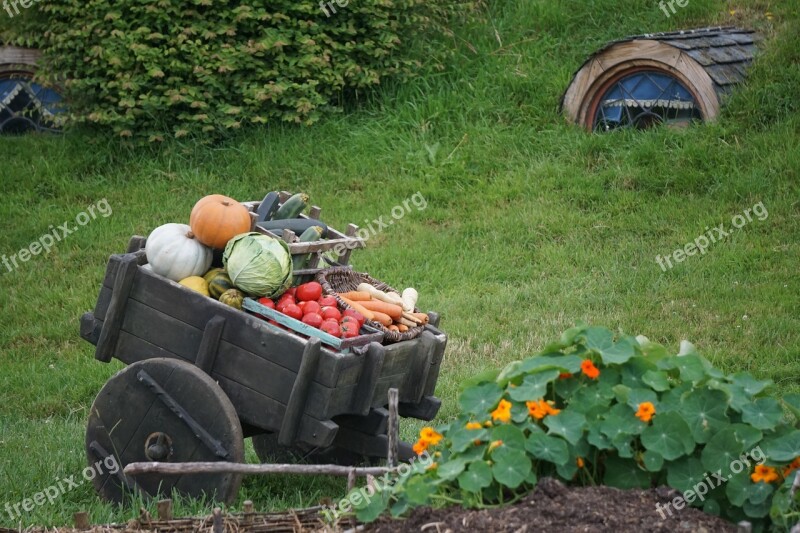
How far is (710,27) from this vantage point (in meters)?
9.75

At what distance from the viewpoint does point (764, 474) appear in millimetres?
3234

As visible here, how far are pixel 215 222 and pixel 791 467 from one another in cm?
282

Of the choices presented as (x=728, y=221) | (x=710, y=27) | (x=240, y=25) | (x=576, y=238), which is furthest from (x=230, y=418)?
(x=710, y=27)

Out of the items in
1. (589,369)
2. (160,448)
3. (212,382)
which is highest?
(589,369)

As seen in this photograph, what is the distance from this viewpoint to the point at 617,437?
10.8 feet

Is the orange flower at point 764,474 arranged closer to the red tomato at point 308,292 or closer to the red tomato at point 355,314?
the red tomato at point 355,314

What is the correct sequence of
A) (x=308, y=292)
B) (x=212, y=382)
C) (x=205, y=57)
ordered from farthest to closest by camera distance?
1. (x=205, y=57)
2. (x=308, y=292)
3. (x=212, y=382)

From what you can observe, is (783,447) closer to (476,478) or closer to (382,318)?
(476,478)

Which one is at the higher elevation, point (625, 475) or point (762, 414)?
point (762, 414)

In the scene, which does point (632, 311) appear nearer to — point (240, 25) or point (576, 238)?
point (576, 238)

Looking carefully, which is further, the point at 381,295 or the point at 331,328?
the point at 381,295

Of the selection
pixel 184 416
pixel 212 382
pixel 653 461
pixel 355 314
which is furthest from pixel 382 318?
pixel 653 461

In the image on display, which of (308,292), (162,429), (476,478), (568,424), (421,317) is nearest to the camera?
(476,478)

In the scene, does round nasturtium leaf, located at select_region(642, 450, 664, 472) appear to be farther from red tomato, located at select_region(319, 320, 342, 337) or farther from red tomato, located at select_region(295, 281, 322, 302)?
red tomato, located at select_region(295, 281, 322, 302)
